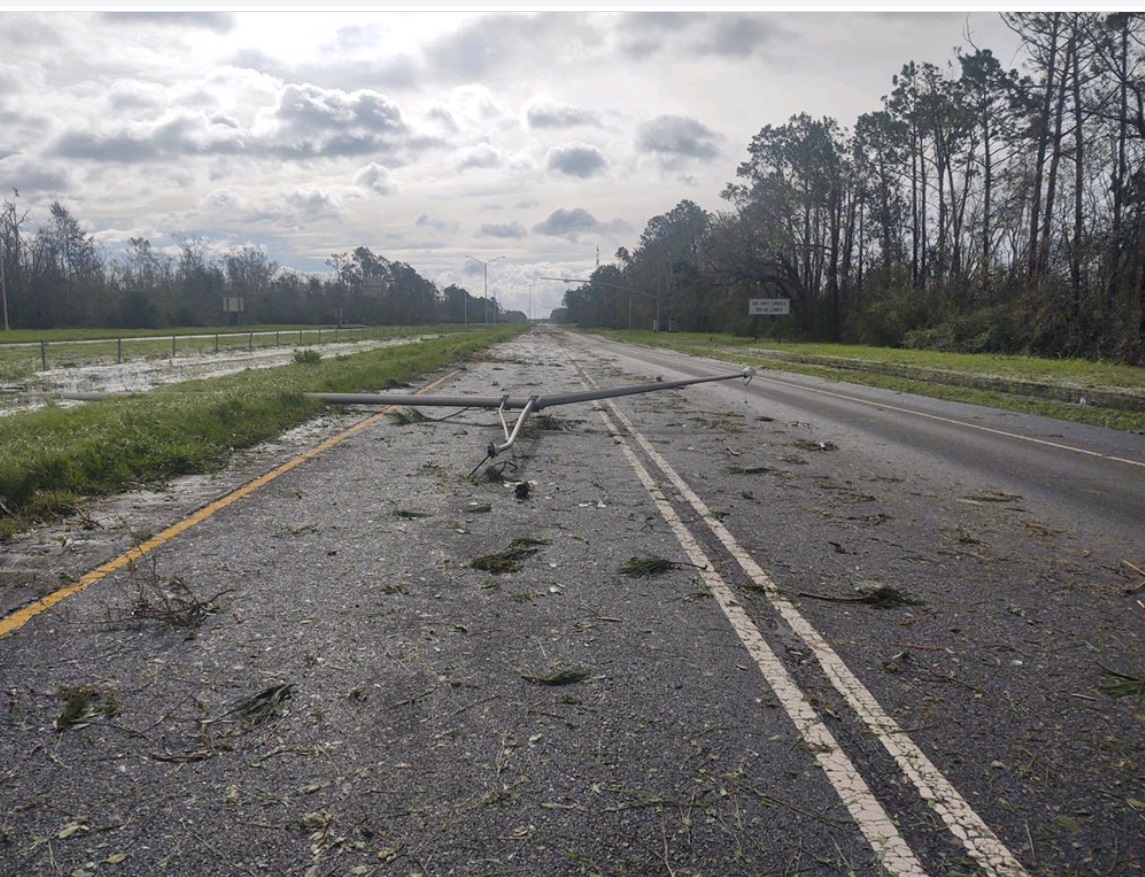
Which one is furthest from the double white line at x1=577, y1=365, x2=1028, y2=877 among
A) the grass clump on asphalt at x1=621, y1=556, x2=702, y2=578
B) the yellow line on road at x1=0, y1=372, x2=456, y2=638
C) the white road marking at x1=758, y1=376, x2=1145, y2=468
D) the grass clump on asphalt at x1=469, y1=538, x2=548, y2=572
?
the white road marking at x1=758, y1=376, x2=1145, y2=468

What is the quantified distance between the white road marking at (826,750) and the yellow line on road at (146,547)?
3454 mm

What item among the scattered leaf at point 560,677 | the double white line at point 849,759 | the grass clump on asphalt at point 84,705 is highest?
the grass clump on asphalt at point 84,705

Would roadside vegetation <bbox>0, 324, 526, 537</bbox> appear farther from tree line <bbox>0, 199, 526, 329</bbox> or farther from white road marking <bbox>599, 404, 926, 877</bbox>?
tree line <bbox>0, 199, 526, 329</bbox>

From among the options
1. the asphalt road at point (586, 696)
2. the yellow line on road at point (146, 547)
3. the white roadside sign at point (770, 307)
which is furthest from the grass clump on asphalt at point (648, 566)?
the white roadside sign at point (770, 307)

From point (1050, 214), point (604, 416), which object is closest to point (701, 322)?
point (1050, 214)

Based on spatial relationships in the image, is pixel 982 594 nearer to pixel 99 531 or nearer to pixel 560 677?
pixel 560 677

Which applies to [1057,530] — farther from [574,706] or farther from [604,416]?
[604,416]

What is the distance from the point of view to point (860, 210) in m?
62.7

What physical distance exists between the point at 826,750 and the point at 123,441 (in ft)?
28.1

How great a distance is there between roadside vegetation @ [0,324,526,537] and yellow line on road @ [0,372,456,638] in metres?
0.90

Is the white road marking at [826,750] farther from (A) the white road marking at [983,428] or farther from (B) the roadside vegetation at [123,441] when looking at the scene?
(A) the white road marking at [983,428]

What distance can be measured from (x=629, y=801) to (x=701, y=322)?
9261 centimetres

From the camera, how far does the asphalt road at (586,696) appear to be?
2.89 metres

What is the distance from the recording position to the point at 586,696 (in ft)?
12.9
